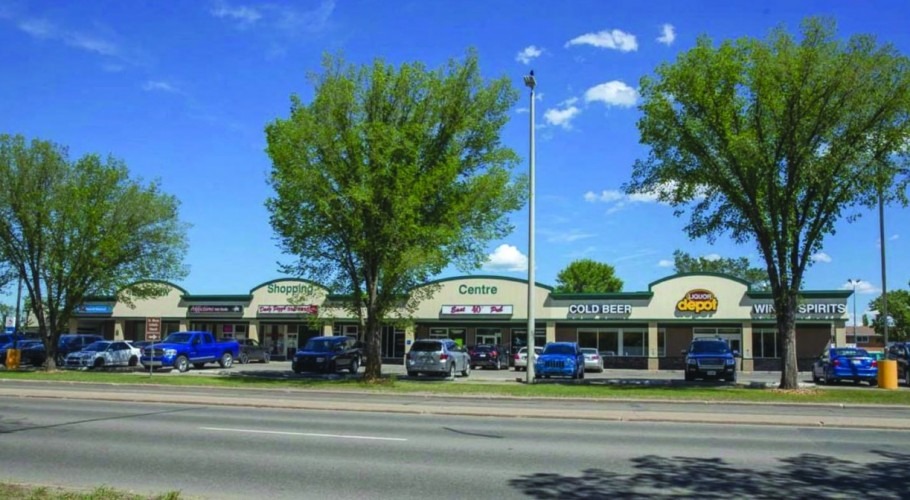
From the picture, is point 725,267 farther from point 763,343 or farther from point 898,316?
point 763,343

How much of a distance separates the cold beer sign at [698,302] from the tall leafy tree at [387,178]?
70.4ft

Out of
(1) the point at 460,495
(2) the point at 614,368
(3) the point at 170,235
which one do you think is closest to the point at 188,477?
(1) the point at 460,495

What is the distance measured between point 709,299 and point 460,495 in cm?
4182

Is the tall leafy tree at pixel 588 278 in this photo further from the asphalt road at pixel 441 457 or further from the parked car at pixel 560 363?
the asphalt road at pixel 441 457

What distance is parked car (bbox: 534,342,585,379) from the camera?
31.8 m

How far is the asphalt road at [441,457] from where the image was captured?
855 cm

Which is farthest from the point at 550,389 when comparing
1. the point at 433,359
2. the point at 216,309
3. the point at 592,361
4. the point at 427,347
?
the point at 216,309

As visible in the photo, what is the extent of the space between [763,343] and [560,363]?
21197mm

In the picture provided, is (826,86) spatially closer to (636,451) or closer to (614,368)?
(636,451)

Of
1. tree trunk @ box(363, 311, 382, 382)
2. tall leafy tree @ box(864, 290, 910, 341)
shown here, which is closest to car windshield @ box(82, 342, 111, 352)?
tree trunk @ box(363, 311, 382, 382)

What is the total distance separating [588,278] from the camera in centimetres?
9544

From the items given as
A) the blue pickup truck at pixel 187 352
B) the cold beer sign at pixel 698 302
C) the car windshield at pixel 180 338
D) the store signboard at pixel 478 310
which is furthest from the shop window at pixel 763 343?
the car windshield at pixel 180 338

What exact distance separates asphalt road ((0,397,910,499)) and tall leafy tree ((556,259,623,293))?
3162 inches

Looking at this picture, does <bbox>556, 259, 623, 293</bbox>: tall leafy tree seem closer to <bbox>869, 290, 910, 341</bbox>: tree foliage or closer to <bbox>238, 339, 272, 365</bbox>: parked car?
<bbox>869, 290, 910, 341</bbox>: tree foliage
